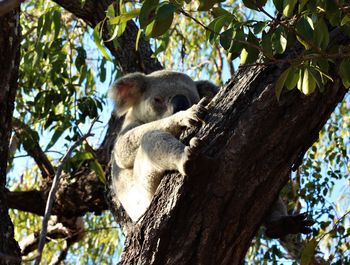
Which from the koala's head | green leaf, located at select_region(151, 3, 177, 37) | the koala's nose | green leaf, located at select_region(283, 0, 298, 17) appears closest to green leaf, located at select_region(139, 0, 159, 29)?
green leaf, located at select_region(151, 3, 177, 37)

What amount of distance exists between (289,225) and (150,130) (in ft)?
2.46

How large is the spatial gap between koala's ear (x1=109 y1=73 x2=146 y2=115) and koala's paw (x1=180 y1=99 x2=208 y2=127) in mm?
1153

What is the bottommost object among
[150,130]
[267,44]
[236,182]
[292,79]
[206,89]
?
[236,182]

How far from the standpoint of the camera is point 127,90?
153 inches

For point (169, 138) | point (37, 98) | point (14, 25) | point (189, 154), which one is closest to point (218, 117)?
point (189, 154)

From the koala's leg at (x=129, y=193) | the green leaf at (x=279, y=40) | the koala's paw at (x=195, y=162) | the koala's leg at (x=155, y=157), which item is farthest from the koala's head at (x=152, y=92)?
the green leaf at (x=279, y=40)

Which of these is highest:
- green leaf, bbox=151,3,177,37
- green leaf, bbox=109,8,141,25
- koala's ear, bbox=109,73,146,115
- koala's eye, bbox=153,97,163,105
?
koala's ear, bbox=109,73,146,115

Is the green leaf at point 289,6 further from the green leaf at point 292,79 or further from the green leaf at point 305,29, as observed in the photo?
the green leaf at point 292,79

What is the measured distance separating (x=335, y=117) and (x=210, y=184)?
11.0 feet

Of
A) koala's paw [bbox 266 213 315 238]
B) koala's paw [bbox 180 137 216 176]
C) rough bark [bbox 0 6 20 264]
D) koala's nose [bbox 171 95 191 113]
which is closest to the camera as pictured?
koala's paw [bbox 180 137 216 176]

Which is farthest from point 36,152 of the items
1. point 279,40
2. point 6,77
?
point 279,40

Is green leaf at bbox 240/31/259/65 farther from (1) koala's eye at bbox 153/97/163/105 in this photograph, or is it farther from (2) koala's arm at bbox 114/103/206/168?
(1) koala's eye at bbox 153/97/163/105

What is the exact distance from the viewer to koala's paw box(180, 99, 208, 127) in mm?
2512

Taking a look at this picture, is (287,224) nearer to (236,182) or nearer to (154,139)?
(154,139)
